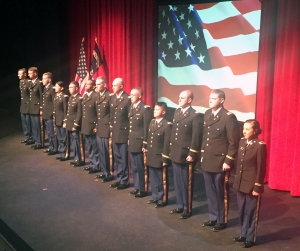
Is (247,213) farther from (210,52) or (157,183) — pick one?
(210,52)

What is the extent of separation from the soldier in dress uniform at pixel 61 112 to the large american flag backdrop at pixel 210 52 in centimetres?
152

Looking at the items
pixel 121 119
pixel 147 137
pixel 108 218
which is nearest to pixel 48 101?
pixel 121 119

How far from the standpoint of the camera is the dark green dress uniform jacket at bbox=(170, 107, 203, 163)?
417 centimetres

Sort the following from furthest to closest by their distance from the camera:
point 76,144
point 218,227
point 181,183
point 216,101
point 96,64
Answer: point 96,64
point 76,144
point 181,183
point 218,227
point 216,101

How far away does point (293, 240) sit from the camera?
384 centimetres

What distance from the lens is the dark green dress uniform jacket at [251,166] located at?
3572mm

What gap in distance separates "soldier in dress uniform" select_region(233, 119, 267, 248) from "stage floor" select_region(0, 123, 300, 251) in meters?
0.17

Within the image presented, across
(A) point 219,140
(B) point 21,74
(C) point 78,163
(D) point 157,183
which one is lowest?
(C) point 78,163

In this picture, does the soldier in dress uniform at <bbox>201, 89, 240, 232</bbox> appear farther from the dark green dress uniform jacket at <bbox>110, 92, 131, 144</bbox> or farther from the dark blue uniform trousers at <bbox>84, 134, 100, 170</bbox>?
the dark blue uniform trousers at <bbox>84, 134, 100, 170</bbox>

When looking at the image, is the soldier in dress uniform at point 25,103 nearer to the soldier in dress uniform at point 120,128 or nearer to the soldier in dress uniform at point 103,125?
the soldier in dress uniform at point 103,125

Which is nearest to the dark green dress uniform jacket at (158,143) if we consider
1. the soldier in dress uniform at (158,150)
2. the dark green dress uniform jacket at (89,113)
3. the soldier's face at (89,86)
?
the soldier in dress uniform at (158,150)

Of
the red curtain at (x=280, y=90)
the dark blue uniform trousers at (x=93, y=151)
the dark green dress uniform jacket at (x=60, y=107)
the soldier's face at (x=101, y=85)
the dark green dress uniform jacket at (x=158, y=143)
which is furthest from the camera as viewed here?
the dark green dress uniform jacket at (x=60, y=107)

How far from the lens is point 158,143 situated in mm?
4535

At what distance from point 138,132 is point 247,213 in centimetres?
169
